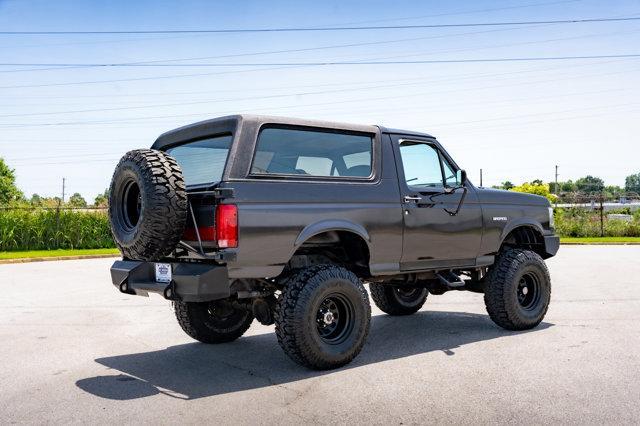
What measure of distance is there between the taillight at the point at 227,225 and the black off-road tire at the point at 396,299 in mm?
3717

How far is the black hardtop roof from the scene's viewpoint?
18.6ft

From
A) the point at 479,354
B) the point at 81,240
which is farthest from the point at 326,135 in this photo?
the point at 81,240

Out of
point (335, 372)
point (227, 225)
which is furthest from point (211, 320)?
point (227, 225)

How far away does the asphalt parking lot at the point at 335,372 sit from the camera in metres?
4.52

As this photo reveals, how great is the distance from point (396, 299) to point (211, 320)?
2732 millimetres

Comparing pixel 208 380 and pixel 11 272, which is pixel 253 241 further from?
pixel 11 272

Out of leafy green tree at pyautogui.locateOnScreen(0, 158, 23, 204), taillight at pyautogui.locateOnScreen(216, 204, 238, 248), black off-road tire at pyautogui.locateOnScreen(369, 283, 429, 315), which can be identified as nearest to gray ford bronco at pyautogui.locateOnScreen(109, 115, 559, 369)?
taillight at pyautogui.locateOnScreen(216, 204, 238, 248)

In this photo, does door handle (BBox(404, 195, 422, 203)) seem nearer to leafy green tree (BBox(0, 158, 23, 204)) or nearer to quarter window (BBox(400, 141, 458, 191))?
quarter window (BBox(400, 141, 458, 191))

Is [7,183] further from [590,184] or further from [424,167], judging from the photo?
[590,184]

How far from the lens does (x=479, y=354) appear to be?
6.29 m

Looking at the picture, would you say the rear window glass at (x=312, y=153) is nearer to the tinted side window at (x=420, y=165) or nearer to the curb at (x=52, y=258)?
the tinted side window at (x=420, y=165)

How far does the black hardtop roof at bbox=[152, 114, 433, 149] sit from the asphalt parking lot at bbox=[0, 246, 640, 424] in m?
2.11

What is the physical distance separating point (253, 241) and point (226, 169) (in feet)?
2.04

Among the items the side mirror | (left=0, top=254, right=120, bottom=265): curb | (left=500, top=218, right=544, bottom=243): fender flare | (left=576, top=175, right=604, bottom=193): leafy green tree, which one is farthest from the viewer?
(left=576, top=175, right=604, bottom=193): leafy green tree
